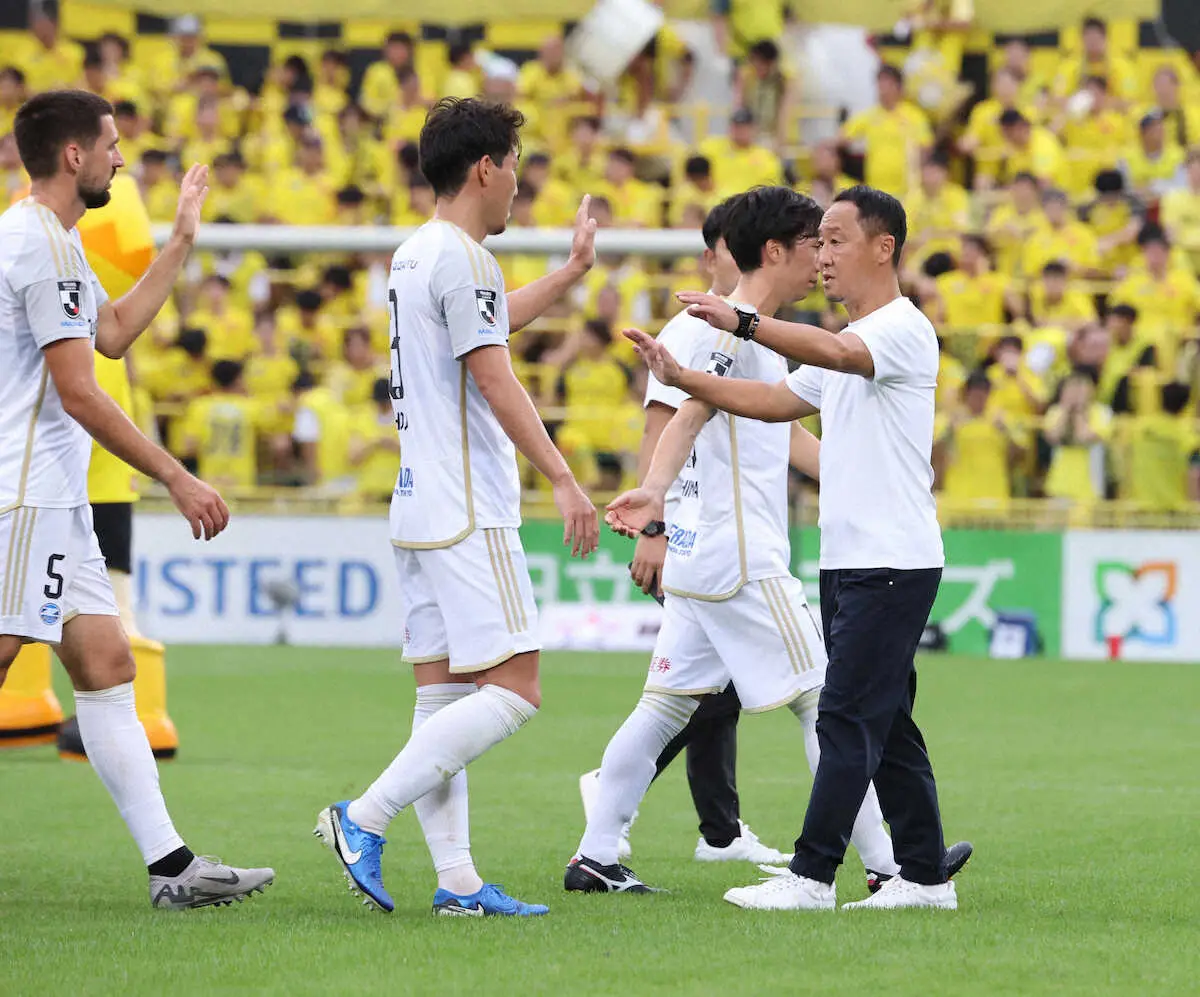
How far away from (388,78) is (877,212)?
727 inches

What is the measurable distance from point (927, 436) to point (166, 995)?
264cm

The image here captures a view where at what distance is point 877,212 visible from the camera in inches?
231

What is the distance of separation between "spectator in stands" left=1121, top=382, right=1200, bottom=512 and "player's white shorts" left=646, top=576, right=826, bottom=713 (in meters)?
10.2

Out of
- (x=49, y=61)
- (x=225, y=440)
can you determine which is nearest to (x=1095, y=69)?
(x=225, y=440)

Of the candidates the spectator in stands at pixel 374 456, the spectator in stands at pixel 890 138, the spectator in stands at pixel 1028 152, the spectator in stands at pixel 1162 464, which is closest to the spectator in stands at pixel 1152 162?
the spectator in stands at pixel 1028 152

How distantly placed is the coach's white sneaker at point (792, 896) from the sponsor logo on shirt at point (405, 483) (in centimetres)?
151

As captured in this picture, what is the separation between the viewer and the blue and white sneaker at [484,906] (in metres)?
5.81

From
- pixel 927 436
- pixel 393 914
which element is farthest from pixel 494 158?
pixel 393 914

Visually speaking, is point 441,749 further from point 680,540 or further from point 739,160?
point 739,160

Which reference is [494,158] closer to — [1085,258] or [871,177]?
[1085,258]

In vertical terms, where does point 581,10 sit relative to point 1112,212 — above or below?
above

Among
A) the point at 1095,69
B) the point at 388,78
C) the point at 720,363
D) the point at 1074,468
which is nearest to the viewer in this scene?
the point at 720,363

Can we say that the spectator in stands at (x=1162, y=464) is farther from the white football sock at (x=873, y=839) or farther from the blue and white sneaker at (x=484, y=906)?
the blue and white sneaker at (x=484, y=906)

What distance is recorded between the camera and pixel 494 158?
230 inches
